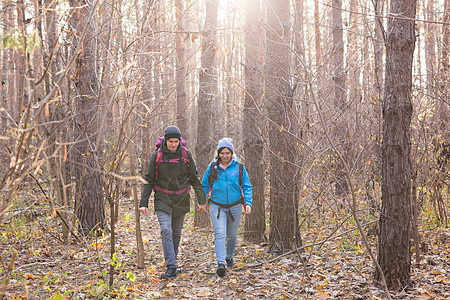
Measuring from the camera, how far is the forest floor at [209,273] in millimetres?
4664

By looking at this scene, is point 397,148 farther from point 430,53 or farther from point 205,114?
point 205,114

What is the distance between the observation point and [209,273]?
19.2ft

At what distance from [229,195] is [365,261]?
2185 mm

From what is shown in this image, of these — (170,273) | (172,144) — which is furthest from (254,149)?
(170,273)

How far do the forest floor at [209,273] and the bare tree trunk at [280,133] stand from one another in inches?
19.2

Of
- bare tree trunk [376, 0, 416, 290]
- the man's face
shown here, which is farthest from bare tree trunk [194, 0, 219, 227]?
bare tree trunk [376, 0, 416, 290]

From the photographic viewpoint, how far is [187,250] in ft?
24.3

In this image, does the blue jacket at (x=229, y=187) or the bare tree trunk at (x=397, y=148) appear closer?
the bare tree trunk at (x=397, y=148)

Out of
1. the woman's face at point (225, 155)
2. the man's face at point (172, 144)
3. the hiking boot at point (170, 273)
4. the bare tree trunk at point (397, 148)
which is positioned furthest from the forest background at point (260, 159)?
the woman's face at point (225, 155)

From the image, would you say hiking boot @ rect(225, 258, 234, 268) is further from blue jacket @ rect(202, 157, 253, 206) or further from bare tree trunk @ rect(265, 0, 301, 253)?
blue jacket @ rect(202, 157, 253, 206)

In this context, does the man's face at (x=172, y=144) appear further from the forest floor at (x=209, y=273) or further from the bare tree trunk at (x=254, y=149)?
the bare tree trunk at (x=254, y=149)

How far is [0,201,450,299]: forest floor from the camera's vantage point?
4.66m

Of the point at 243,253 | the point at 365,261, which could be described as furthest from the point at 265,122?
the point at 365,261

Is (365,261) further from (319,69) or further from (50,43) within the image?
(50,43)
